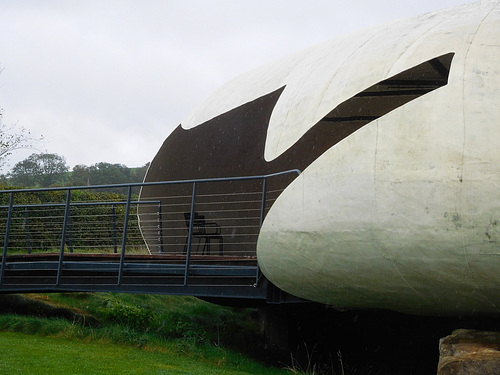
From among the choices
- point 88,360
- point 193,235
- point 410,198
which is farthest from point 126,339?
point 410,198

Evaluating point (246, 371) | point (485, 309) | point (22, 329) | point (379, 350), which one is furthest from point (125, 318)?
point (485, 309)

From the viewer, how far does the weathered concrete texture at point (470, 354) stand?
5.59 m

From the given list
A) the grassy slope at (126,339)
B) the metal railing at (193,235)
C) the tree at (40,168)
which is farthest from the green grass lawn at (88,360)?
the tree at (40,168)

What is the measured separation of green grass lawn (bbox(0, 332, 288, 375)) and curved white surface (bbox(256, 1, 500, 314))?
4.65ft

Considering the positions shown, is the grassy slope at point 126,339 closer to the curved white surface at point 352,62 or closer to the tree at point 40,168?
the curved white surface at point 352,62

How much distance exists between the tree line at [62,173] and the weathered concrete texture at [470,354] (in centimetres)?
3344

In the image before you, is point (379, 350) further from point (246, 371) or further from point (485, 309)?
point (485, 309)

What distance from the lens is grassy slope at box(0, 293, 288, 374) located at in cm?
683

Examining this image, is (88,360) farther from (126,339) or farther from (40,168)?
(40,168)

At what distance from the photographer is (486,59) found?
6039 mm

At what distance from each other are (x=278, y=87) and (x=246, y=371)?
3.74 metres

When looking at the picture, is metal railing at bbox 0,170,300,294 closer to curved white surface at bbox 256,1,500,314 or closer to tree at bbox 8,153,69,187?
curved white surface at bbox 256,1,500,314

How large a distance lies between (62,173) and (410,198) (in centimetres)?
3968

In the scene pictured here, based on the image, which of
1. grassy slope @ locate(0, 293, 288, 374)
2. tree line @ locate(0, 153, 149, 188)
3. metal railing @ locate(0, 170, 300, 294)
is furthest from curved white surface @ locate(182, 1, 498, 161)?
tree line @ locate(0, 153, 149, 188)
